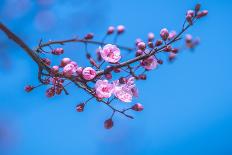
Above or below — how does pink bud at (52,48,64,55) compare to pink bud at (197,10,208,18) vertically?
below

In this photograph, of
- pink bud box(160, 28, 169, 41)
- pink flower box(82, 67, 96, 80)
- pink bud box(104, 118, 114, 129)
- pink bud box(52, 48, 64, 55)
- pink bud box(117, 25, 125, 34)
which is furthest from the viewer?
pink bud box(117, 25, 125, 34)

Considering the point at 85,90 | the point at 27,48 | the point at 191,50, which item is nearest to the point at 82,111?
the point at 85,90

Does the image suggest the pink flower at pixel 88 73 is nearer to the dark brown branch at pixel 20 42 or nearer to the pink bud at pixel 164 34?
the dark brown branch at pixel 20 42

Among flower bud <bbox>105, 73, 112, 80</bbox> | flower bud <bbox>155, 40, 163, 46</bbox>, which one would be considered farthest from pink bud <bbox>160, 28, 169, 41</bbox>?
flower bud <bbox>105, 73, 112, 80</bbox>

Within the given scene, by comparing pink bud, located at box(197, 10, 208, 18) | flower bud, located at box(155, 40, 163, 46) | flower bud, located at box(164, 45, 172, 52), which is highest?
pink bud, located at box(197, 10, 208, 18)

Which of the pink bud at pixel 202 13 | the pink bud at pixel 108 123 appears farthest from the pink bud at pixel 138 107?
the pink bud at pixel 202 13

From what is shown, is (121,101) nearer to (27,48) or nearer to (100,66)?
(100,66)

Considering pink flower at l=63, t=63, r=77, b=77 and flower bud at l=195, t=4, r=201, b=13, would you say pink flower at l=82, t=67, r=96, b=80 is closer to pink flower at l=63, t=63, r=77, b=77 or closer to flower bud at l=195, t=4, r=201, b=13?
pink flower at l=63, t=63, r=77, b=77
